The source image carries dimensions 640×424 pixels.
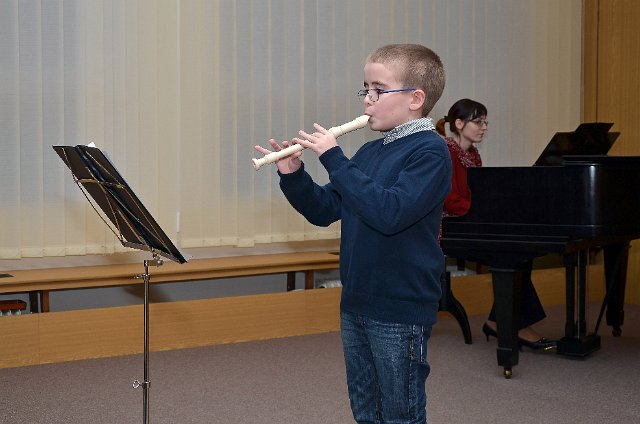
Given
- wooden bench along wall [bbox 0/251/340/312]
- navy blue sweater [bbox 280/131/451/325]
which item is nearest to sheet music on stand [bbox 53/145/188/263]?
navy blue sweater [bbox 280/131/451/325]

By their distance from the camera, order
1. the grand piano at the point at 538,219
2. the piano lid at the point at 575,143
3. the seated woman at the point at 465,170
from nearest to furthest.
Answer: the grand piano at the point at 538,219 → the seated woman at the point at 465,170 → the piano lid at the point at 575,143

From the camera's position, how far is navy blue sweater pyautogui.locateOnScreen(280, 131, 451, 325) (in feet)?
5.97

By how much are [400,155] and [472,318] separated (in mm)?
3368

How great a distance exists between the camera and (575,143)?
4.12 metres

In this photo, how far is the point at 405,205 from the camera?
5.97 feet

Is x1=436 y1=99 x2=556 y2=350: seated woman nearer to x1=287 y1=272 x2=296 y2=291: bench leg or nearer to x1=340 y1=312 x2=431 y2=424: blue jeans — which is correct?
x1=287 y1=272 x2=296 y2=291: bench leg

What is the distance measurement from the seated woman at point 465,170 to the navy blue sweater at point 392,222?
Answer: 1.80 m

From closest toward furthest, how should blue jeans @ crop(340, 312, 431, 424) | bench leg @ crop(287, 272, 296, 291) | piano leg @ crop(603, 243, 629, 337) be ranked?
blue jeans @ crop(340, 312, 431, 424)
piano leg @ crop(603, 243, 629, 337)
bench leg @ crop(287, 272, 296, 291)

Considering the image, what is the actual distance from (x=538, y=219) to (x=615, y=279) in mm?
A: 1259

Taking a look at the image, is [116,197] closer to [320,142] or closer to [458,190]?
[320,142]

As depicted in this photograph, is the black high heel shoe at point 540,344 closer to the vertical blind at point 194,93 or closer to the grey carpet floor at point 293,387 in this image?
the grey carpet floor at point 293,387

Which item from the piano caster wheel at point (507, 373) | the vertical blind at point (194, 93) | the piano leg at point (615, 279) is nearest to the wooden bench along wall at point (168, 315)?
the vertical blind at point (194, 93)

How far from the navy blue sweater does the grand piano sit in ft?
5.63

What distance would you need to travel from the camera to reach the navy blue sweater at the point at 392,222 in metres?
1.82
